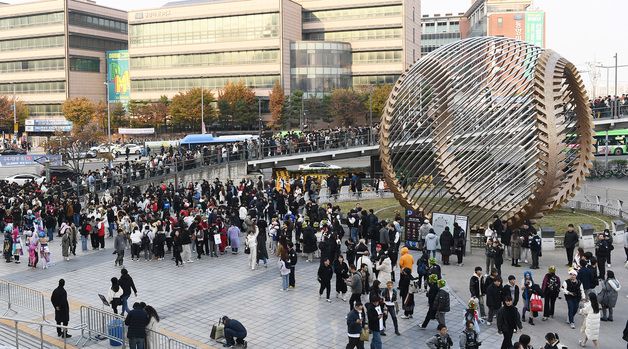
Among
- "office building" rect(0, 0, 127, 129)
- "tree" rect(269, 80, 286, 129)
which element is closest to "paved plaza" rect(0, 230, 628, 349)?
"tree" rect(269, 80, 286, 129)

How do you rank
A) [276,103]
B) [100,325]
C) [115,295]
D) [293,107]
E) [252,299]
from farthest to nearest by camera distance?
1. [293,107]
2. [276,103]
3. [252,299]
4. [115,295]
5. [100,325]

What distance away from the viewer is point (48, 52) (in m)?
99.2

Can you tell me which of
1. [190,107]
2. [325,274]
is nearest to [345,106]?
[190,107]

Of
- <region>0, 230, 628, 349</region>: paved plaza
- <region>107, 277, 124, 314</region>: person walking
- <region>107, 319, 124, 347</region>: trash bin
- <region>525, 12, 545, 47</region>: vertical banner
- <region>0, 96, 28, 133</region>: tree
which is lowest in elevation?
<region>0, 230, 628, 349</region>: paved plaza

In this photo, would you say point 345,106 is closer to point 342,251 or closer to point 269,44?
point 269,44

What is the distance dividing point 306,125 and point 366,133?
43.3 metres

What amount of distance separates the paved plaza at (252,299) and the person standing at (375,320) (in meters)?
1.03

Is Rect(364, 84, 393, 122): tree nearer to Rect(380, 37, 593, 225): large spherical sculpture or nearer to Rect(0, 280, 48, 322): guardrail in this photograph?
Rect(380, 37, 593, 225): large spherical sculpture

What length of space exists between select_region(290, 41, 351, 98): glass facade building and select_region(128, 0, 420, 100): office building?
133 mm

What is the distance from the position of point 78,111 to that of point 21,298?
78.9m

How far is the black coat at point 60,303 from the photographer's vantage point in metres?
14.5

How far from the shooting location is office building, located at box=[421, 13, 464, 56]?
154 meters

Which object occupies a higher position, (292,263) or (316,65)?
(316,65)

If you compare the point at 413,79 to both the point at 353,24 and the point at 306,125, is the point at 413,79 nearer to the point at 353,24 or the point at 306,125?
the point at 306,125
